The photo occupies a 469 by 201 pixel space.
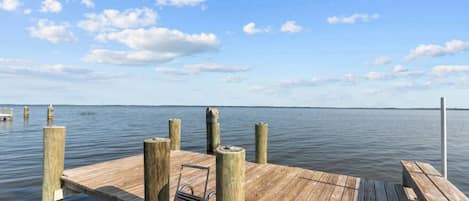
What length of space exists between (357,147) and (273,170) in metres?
13.0

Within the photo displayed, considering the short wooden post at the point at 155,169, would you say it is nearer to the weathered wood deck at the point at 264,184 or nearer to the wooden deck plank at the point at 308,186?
the weathered wood deck at the point at 264,184

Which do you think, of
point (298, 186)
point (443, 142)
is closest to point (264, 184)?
point (298, 186)

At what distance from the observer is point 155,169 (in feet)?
12.4

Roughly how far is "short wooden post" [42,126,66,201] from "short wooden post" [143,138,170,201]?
2807 millimetres

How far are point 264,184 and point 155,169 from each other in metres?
2.50

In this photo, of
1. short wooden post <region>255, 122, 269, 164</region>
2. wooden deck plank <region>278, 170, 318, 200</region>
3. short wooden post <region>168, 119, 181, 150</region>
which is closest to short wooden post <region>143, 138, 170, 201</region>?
wooden deck plank <region>278, 170, 318, 200</region>

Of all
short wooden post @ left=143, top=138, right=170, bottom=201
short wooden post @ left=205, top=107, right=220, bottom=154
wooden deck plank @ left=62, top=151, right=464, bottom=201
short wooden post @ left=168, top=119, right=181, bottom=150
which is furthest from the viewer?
short wooden post @ left=205, top=107, right=220, bottom=154

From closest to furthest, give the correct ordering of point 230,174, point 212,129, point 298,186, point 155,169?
1. point 230,174
2. point 155,169
3. point 298,186
4. point 212,129

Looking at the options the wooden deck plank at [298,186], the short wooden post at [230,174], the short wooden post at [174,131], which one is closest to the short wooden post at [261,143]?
the wooden deck plank at [298,186]

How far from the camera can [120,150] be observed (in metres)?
15.1

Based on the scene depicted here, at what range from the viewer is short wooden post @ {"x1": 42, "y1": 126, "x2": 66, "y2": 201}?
5.29 m

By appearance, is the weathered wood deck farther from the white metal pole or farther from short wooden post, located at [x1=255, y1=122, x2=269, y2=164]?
the white metal pole

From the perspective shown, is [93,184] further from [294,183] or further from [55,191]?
[294,183]

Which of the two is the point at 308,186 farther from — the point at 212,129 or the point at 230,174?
the point at 212,129
